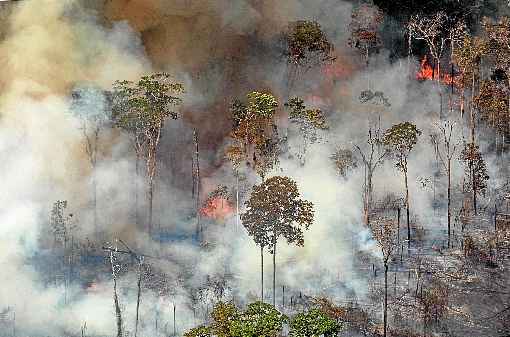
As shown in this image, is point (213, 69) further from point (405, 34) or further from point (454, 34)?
point (454, 34)

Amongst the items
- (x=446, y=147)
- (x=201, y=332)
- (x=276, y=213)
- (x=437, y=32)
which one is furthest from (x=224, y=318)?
(x=437, y=32)

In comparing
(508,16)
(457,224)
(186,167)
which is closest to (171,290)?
(186,167)

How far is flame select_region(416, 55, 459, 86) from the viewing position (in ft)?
28.0

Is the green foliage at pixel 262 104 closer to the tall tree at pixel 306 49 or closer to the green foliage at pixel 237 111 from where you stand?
the green foliage at pixel 237 111

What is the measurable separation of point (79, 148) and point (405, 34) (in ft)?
13.0

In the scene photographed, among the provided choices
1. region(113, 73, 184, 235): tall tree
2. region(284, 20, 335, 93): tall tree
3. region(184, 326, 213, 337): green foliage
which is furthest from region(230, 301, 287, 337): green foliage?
region(284, 20, 335, 93): tall tree

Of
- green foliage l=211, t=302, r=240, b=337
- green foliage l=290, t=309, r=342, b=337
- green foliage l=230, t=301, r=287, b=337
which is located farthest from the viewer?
green foliage l=290, t=309, r=342, b=337

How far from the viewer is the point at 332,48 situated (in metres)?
8.65

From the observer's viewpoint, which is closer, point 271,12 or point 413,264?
point 413,264

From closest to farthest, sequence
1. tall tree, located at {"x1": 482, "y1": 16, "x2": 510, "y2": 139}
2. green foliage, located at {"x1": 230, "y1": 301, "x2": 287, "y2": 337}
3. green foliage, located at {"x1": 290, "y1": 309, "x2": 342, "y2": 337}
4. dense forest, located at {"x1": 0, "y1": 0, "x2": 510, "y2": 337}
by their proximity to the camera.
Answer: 1. green foliage, located at {"x1": 230, "y1": 301, "x2": 287, "y2": 337}
2. green foliage, located at {"x1": 290, "y1": 309, "x2": 342, "y2": 337}
3. dense forest, located at {"x1": 0, "y1": 0, "x2": 510, "y2": 337}
4. tall tree, located at {"x1": 482, "y1": 16, "x2": 510, "y2": 139}

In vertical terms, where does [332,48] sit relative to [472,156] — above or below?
above

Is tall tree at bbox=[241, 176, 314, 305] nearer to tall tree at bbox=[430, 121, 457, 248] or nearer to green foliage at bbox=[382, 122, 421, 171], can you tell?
green foliage at bbox=[382, 122, 421, 171]

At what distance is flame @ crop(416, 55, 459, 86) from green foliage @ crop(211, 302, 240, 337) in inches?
132

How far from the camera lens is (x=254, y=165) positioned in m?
8.44
